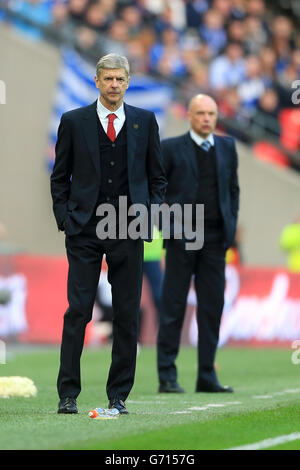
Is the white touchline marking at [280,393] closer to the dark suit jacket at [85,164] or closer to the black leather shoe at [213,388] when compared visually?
the black leather shoe at [213,388]

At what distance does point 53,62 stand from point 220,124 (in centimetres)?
332

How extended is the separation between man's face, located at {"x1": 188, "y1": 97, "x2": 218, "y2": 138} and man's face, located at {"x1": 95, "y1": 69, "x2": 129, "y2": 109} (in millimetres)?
2589

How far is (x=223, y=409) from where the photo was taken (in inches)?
324

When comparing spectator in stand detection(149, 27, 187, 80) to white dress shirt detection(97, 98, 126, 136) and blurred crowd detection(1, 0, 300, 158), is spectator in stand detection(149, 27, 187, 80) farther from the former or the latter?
white dress shirt detection(97, 98, 126, 136)

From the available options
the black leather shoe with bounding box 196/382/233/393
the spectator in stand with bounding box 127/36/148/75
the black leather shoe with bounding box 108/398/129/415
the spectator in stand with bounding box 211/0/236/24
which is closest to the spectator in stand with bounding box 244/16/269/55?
the spectator in stand with bounding box 211/0/236/24

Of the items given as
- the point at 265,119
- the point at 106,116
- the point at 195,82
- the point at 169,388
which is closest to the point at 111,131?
the point at 106,116

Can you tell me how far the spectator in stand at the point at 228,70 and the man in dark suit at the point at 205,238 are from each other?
11287 mm

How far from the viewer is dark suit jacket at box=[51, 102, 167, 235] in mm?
7680

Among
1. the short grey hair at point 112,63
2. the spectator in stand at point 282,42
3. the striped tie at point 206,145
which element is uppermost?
the spectator in stand at point 282,42

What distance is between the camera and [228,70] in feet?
71.3

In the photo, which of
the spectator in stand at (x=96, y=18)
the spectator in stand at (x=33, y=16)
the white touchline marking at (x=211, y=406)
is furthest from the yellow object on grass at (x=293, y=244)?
the white touchline marking at (x=211, y=406)

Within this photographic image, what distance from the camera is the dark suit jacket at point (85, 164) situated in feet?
25.2

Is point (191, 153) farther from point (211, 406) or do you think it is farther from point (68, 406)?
point (68, 406)

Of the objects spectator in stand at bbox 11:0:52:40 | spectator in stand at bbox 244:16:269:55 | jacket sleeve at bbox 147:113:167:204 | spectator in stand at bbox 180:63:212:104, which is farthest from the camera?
spectator in stand at bbox 244:16:269:55
